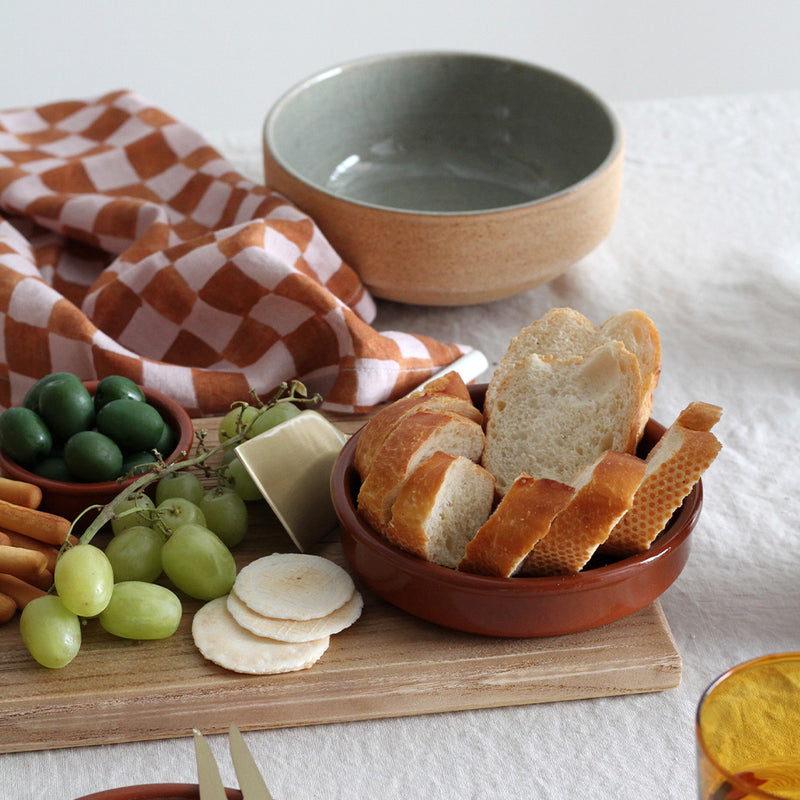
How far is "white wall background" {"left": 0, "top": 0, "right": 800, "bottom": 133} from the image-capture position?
9.70ft

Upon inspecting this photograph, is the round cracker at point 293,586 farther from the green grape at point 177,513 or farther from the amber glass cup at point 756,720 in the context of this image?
the amber glass cup at point 756,720

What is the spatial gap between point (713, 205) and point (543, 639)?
37.7 inches

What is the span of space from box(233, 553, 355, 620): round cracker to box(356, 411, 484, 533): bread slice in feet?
0.19

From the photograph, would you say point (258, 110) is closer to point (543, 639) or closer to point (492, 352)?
point (492, 352)

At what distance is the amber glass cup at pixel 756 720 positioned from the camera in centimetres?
50

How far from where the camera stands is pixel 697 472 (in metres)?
0.73

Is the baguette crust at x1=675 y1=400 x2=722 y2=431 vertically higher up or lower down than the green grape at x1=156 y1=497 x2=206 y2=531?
higher up

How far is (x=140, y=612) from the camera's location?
759 millimetres

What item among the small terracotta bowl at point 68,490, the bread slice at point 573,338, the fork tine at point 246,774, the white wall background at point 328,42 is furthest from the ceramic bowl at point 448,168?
the white wall background at point 328,42

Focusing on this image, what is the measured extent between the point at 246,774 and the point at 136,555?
0.28 m

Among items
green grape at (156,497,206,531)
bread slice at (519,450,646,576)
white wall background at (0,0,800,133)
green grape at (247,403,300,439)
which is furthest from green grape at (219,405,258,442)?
white wall background at (0,0,800,133)

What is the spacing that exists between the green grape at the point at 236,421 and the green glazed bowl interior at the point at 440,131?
541 millimetres

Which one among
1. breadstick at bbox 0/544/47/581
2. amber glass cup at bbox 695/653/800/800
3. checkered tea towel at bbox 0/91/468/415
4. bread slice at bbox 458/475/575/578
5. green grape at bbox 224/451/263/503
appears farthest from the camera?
checkered tea towel at bbox 0/91/468/415

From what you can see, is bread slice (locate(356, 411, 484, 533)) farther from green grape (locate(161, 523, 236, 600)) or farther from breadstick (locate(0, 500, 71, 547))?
breadstick (locate(0, 500, 71, 547))
